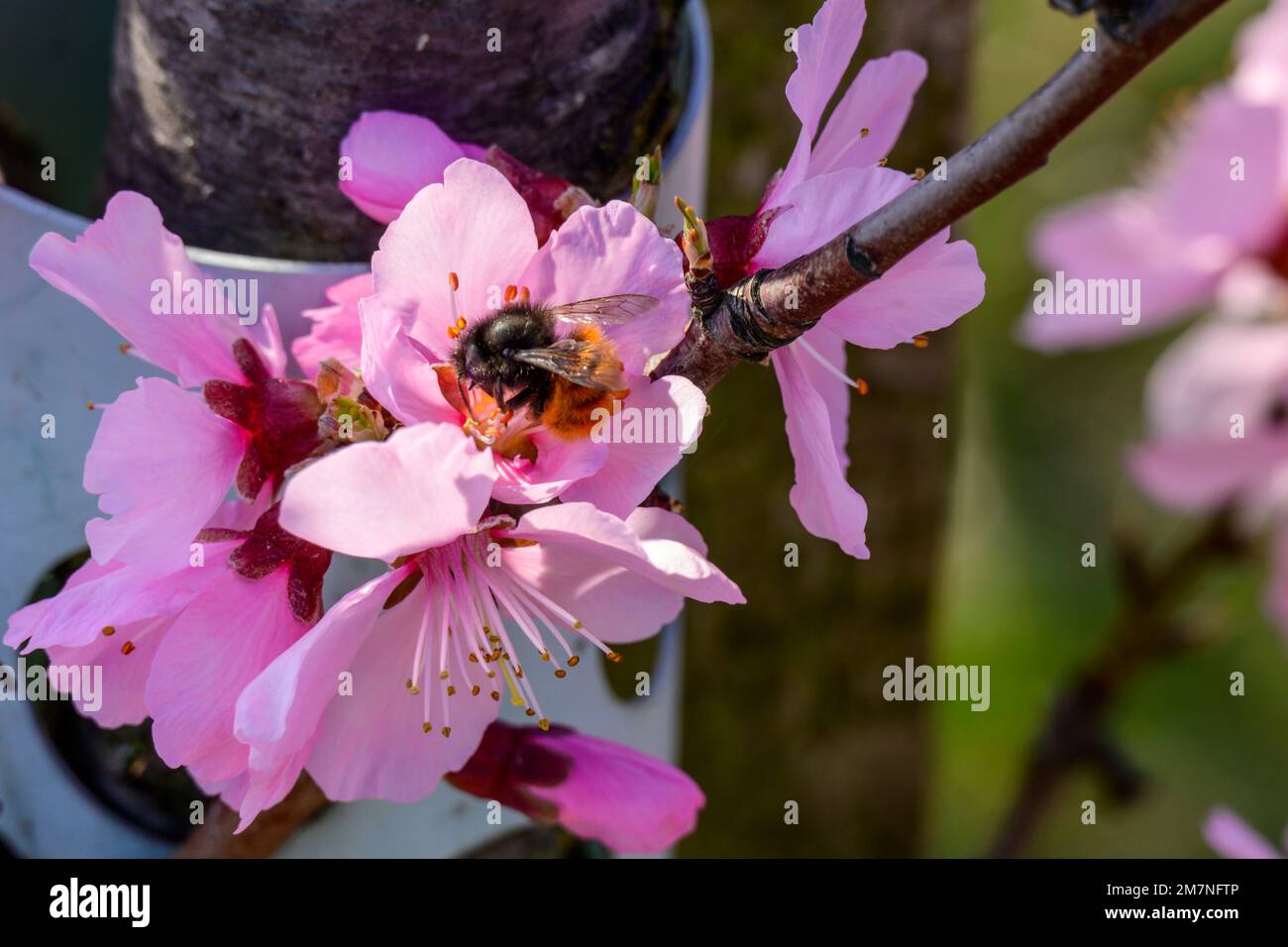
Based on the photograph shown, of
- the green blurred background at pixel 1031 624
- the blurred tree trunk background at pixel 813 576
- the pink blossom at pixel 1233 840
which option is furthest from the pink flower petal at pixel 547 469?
the green blurred background at pixel 1031 624

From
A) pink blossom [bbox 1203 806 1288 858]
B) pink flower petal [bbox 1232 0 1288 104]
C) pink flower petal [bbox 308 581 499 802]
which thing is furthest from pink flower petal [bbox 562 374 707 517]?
pink flower petal [bbox 1232 0 1288 104]

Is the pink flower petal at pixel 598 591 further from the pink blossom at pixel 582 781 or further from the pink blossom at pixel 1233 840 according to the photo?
the pink blossom at pixel 1233 840

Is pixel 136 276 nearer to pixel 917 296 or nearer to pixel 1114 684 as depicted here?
pixel 917 296

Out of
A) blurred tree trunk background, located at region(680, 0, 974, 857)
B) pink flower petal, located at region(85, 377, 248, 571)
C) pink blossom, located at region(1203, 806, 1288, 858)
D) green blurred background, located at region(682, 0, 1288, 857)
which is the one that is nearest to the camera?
pink flower petal, located at region(85, 377, 248, 571)

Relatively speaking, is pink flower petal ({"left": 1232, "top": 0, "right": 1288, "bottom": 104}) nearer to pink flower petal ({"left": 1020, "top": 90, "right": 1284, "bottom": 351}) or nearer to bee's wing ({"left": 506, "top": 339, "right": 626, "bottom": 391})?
pink flower petal ({"left": 1020, "top": 90, "right": 1284, "bottom": 351})
